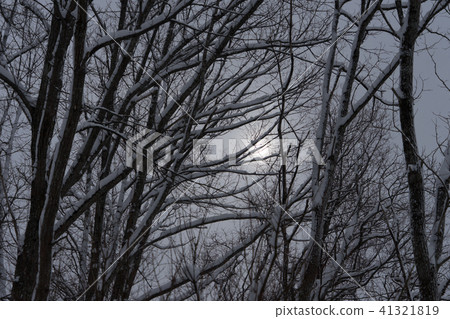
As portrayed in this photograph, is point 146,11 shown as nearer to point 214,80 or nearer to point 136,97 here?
point 136,97

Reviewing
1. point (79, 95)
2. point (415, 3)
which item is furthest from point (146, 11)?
point (415, 3)

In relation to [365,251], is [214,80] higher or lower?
higher

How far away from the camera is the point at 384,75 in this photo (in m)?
4.82

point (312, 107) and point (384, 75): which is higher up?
point (312, 107)

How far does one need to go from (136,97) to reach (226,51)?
1.58 meters

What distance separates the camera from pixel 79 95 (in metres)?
5.82

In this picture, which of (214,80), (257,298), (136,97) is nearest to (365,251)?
(214,80)

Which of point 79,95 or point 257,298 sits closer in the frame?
point 257,298

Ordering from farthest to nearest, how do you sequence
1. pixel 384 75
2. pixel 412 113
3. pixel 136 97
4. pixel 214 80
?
pixel 214 80 → pixel 136 97 → pixel 384 75 → pixel 412 113

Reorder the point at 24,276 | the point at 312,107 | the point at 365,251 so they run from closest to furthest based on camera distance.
A: 1. the point at 24,276
2. the point at 312,107
3. the point at 365,251

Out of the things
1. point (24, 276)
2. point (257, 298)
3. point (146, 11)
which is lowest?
point (257, 298)
